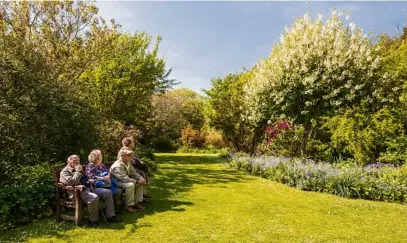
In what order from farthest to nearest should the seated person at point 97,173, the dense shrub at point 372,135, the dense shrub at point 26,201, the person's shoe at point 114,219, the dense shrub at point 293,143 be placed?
1. the dense shrub at point 293,143
2. the dense shrub at point 372,135
3. the seated person at point 97,173
4. the person's shoe at point 114,219
5. the dense shrub at point 26,201

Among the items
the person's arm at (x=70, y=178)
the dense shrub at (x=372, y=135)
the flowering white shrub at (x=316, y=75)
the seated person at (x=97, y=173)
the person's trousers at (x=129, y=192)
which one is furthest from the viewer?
the flowering white shrub at (x=316, y=75)

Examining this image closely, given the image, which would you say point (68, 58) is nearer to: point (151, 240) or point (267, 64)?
point (267, 64)

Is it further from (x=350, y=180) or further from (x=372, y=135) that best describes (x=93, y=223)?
(x=372, y=135)

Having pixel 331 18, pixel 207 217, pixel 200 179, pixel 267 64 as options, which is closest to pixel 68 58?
pixel 200 179

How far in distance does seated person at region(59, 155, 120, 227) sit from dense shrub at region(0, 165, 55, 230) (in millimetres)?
694

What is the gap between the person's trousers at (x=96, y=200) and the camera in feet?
19.9

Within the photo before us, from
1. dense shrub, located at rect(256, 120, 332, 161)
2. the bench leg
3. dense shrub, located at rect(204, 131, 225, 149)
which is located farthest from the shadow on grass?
dense shrub, located at rect(204, 131, 225, 149)

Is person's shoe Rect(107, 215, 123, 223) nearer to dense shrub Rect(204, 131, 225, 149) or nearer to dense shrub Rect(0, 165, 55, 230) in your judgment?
dense shrub Rect(0, 165, 55, 230)

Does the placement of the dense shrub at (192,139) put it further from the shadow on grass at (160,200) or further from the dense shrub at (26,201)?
the dense shrub at (26,201)

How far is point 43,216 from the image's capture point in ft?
21.3

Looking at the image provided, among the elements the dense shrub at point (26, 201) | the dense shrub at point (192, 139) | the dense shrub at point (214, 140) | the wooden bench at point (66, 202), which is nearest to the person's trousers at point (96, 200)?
the wooden bench at point (66, 202)

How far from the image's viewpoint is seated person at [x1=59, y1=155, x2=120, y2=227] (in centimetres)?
609

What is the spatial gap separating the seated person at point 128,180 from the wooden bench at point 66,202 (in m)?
1.08

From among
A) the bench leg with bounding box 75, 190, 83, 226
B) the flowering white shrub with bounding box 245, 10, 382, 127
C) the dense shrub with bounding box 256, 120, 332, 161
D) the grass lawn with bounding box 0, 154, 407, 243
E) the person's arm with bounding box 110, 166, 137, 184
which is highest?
the flowering white shrub with bounding box 245, 10, 382, 127
